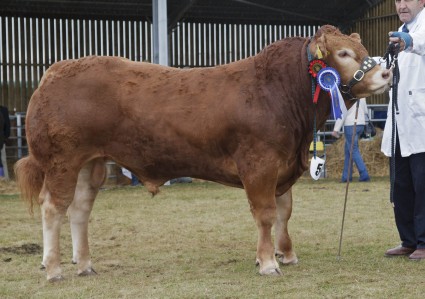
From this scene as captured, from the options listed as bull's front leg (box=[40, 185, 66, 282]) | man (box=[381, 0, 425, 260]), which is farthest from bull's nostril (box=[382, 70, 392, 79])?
bull's front leg (box=[40, 185, 66, 282])

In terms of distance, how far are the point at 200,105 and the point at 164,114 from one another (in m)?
0.27

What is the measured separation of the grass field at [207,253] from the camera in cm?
503

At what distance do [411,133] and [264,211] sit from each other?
146cm

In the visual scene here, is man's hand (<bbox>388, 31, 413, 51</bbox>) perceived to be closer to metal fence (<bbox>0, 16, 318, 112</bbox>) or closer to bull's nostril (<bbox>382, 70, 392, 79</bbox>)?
bull's nostril (<bbox>382, 70, 392, 79</bbox>)

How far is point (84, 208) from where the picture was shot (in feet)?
19.4

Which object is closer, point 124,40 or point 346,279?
point 346,279

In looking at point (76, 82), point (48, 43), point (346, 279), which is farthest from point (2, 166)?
point (346, 279)

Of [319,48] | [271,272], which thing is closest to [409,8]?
[319,48]

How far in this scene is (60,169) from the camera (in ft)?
18.4

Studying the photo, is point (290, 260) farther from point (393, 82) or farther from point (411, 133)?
point (393, 82)

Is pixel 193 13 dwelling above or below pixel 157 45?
above

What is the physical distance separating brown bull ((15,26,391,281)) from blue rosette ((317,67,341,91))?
9 centimetres

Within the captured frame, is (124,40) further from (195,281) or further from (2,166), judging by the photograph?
(195,281)

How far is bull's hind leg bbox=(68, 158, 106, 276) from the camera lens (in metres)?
5.81
